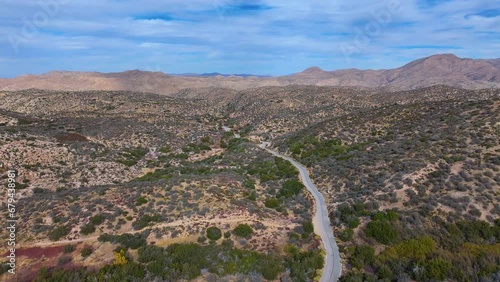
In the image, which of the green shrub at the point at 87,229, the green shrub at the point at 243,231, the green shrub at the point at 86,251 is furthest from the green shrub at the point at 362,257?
the green shrub at the point at 87,229

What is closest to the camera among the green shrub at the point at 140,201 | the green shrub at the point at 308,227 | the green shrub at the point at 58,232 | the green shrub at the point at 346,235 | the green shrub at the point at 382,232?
the green shrub at the point at 58,232

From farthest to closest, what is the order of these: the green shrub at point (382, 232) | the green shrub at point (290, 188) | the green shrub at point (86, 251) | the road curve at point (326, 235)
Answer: the green shrub at point (290, 188)
the green shrub at point (382, 232)
the green shrub at point (86, 251)
the road curve at point (326, 235)

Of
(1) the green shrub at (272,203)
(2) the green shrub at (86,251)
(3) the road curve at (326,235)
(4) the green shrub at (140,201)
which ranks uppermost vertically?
(4) the green shrub at (140,201)

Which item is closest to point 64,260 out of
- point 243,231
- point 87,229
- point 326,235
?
point 87,229

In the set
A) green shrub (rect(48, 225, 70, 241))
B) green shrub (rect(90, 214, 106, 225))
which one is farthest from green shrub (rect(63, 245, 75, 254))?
green shrub (rect(90, 214, 106, 225))

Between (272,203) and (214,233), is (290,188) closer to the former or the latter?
(272,203)

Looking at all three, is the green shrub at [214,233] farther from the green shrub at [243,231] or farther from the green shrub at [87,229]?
the green shrub at [87,229]

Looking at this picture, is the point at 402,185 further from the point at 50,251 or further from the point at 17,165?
the point at 17,165

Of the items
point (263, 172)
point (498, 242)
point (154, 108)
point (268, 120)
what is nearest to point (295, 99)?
point (268, 120)

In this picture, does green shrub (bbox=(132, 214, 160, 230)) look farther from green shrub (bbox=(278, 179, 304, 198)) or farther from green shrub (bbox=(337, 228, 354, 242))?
green shrub (bbox=(337, 228, 354, 242))
